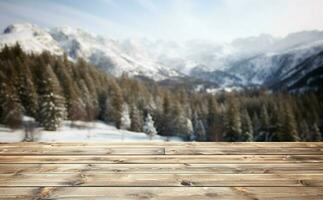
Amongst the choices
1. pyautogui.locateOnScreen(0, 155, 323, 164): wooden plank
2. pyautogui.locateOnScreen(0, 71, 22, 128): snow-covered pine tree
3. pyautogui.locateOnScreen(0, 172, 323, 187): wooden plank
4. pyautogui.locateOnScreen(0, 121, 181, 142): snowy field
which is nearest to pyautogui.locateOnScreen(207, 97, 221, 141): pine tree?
pyautogui.locateOnScreen(0, 121, 181, 142): snowy field

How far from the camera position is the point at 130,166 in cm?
255

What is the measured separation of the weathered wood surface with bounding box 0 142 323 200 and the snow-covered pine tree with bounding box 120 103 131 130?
53.7 metres

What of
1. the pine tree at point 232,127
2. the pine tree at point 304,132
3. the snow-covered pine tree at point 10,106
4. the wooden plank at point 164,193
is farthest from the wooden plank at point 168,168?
the pine tree at point 304,132

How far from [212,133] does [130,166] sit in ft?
193

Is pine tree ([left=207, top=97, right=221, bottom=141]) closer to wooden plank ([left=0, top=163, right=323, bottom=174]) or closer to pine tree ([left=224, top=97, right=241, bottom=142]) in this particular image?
pine tree ([left=224, top=97, right=241, bottom=142])

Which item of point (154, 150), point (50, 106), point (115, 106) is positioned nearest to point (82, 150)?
point (154, 150)

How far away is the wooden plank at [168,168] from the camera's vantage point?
7.84 feet

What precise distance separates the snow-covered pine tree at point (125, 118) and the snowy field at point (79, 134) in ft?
5.49

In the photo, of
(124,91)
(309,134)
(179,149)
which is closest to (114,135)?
(124,91)

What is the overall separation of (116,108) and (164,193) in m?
57.8

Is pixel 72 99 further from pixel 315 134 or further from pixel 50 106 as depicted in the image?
pixel 315 134

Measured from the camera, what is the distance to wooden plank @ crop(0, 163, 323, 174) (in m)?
2.39

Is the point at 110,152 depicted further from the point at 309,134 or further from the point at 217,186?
the point at 309,134

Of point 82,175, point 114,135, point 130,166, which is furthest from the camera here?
point 114,135
